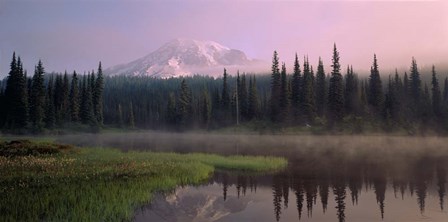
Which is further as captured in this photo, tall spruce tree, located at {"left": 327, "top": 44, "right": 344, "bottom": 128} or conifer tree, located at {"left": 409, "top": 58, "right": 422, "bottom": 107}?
conifer tree, located at {"left": 409, "top": 58, "right": 422, "bottom": 107}

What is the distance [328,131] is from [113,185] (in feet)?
282

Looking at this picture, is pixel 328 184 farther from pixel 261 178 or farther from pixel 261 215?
pixel 261 215

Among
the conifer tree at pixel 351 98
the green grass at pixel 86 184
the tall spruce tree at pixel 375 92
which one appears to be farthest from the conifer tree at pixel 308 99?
the green grass at pixel 86 184

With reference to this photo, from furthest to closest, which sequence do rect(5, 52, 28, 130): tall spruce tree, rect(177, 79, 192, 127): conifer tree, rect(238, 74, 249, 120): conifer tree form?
rect(177, 79, 192, 127): conifer tree → rect(238, 74, 249, 120): conifer tree → rect(5, 52, 28, 130): tall spruce tree

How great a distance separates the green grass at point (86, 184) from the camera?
17438 mm

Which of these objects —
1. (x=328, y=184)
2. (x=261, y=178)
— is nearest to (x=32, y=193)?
(x=261, y=178)

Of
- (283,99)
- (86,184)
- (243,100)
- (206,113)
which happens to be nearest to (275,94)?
(283,99)

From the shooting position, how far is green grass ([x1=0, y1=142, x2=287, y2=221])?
17.4 m

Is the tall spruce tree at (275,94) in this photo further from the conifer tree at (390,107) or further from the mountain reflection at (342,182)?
the mountain reflection at (342,182)

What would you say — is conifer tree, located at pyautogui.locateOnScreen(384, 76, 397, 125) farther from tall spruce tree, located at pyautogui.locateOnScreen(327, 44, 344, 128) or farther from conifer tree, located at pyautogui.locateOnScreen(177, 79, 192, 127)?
conifer tree, located at pyautogui.locateOnScreen(177, 79, 192, 127)

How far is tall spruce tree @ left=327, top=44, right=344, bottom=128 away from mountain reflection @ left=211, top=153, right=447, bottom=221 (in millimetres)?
64745

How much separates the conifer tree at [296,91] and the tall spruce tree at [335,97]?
30.1ft

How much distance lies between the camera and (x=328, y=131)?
101688 mm

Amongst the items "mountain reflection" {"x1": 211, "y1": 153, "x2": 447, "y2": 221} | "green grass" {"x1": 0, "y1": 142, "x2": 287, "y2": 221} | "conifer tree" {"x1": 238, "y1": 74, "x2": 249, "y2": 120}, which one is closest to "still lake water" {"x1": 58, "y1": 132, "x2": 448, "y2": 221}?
"mountain reflection" {"x1": 211, "y1": 153, "x2": 447, "y2": 221}
